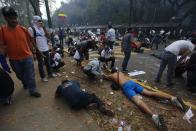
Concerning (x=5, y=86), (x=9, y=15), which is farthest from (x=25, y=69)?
(x=9, y=15)

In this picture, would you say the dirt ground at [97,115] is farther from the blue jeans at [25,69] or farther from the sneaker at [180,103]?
the blue jeans at [25,69]

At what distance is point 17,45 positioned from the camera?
14.9ft

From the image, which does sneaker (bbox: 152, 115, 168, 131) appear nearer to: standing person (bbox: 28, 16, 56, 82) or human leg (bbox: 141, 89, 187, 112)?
human leg (bbox: 141, 89, 187, 112)

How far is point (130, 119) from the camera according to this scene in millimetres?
4809

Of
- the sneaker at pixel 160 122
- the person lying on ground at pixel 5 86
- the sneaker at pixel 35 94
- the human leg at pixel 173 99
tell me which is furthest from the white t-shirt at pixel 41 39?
the sneaker at pixel 160 122

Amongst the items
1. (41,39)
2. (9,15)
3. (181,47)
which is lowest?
(181,47)

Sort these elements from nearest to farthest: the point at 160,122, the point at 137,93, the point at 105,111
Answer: the point at 160,122 → the point at 105,111 → the point at 137,93

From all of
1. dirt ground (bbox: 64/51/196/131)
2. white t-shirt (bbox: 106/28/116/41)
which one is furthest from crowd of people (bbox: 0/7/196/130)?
white t-shirt (bbox: 106/28/116/41)

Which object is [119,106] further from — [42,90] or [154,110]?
[42,90]

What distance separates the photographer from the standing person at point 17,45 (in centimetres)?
434

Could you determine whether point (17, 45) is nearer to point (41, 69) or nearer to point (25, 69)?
point (25, 69)

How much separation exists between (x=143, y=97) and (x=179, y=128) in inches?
56.4

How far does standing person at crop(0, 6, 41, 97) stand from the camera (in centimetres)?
434

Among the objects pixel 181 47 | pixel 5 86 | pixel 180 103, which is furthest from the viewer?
pixel 181 47
